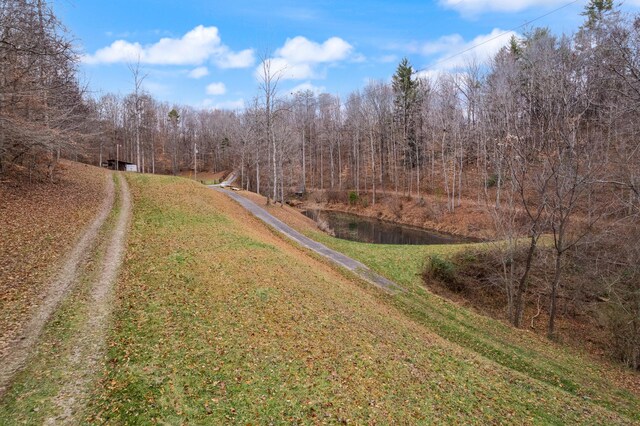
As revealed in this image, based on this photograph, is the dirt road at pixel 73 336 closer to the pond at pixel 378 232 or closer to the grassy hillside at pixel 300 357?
the grassy hillside at pixel 300 357

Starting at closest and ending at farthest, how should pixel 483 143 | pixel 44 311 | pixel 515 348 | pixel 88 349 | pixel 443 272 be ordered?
pixel 88 349
pixel 44 311
pixel 515 348
pixel 443 272
pixel 483 143

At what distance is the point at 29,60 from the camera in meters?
16.1

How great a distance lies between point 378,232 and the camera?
36062 mm

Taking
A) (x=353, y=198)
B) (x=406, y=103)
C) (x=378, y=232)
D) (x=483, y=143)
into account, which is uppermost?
(x=406, y=103)

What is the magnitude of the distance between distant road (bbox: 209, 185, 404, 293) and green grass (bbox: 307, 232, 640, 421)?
27.3 inches

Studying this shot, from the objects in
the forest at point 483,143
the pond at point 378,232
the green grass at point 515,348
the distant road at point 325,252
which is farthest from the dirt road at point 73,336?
the pond at point 378,232

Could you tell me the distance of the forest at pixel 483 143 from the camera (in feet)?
41.9

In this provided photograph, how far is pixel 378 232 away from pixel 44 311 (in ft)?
100

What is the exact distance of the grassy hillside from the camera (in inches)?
222

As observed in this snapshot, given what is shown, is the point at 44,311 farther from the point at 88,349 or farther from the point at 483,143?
the point at 483,143

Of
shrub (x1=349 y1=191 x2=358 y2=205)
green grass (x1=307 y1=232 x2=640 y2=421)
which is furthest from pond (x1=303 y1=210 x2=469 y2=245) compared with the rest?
green grass (x1=307 y1=232 x2=640 y2=421)

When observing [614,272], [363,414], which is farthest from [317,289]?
[614,272]

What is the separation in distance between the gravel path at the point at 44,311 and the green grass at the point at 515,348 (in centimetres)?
1053

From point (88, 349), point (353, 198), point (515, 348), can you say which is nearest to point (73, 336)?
point (88, 349)
